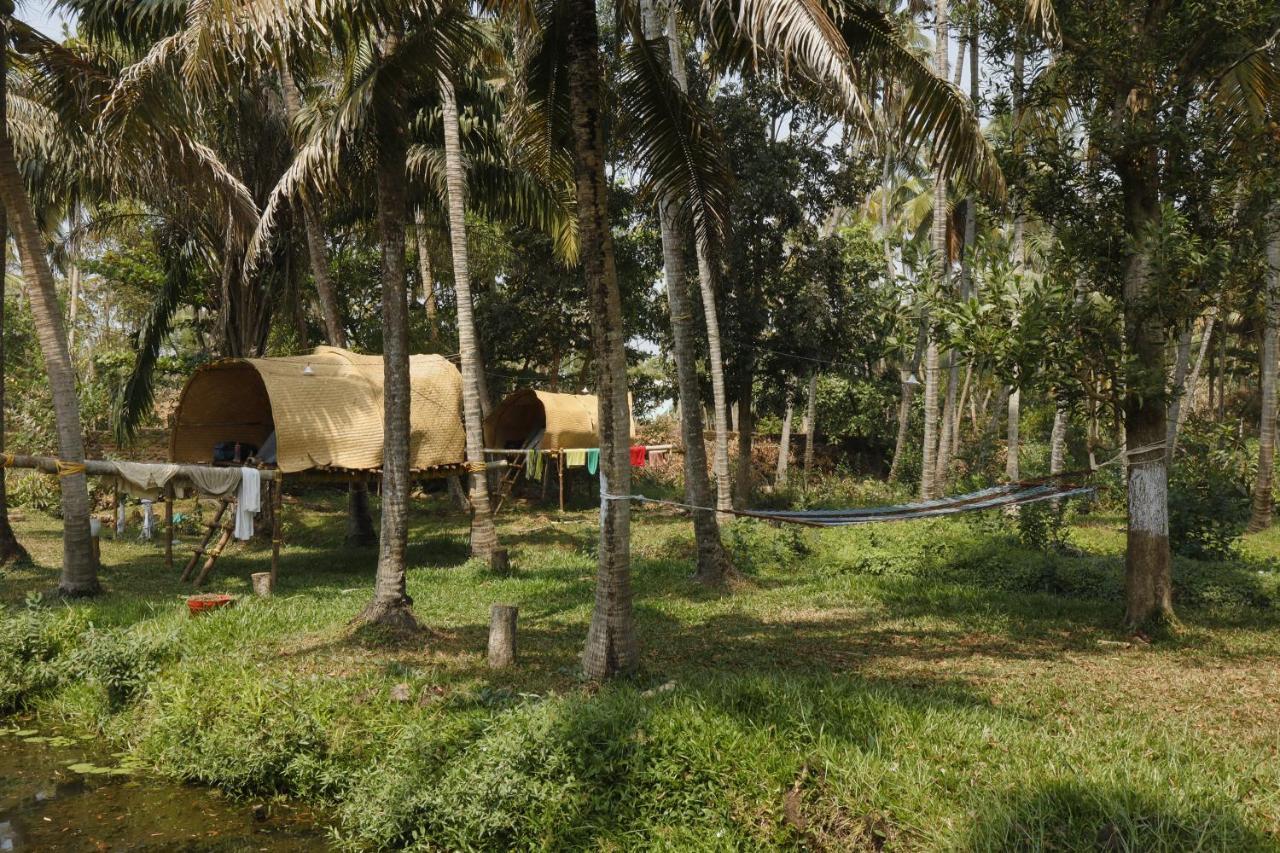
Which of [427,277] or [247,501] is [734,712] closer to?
[247,501]

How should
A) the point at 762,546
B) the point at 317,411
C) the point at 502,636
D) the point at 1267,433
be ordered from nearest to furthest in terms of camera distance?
the point at 502,636 → the point at 317,411 → the point at 762,546 → the point at 1267,433

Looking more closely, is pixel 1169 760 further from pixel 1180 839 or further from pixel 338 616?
pixel 338 616

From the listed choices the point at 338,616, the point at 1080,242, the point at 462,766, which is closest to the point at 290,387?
the point at 338,616

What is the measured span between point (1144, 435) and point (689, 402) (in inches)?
218

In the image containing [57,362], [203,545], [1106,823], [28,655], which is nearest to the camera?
[1106,823]

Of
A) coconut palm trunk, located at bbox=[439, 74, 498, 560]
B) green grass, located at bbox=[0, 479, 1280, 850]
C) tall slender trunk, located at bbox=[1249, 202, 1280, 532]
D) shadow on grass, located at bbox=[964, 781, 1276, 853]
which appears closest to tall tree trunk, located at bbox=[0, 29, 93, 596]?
green grass, located at bbox=[0, 479, 1280, 850]

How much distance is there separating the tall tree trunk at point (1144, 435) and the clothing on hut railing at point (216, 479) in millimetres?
11177

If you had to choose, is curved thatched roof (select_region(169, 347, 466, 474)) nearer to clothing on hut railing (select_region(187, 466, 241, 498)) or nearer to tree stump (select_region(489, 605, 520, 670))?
clothing on hut railing (select_region(187, 466, 241, 498))

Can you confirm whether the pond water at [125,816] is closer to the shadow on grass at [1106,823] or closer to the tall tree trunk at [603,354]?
the tall tree trunk at [603,354]

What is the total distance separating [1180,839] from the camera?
430 cm

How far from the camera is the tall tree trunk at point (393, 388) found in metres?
9.18

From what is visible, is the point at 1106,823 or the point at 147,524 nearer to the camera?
the point at 1106,823

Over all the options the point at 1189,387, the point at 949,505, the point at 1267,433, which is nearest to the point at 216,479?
the point at 949,505

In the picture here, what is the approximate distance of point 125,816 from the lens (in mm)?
6434
